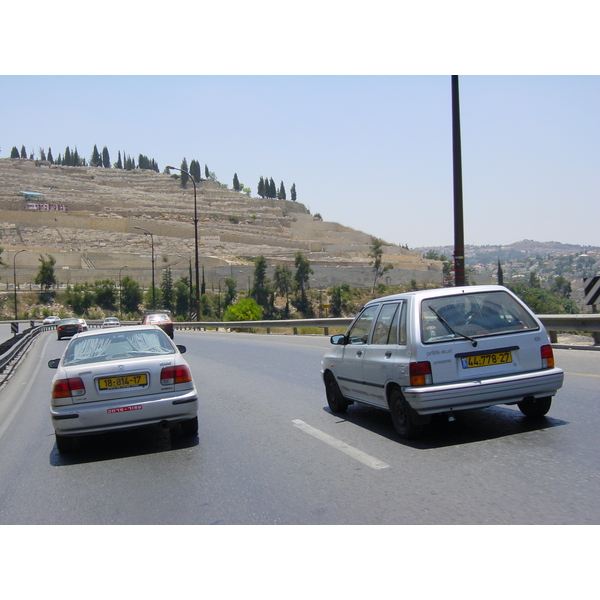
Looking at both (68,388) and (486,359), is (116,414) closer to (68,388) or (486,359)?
(68,388)

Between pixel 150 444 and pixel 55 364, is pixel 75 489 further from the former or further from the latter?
pixel 55 364

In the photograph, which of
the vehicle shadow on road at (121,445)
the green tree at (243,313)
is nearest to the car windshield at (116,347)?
the vehicle shadow on road at (121,445)

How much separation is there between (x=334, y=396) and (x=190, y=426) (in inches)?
84.8

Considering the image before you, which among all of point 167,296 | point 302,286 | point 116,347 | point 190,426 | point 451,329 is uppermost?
point 302,286

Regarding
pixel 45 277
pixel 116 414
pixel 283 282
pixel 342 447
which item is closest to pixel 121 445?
pixel 116 414

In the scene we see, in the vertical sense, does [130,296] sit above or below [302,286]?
below

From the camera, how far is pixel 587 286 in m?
17.0

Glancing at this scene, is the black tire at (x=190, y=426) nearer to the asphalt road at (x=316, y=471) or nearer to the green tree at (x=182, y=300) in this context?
the asphalt road at (x=316, y=471)

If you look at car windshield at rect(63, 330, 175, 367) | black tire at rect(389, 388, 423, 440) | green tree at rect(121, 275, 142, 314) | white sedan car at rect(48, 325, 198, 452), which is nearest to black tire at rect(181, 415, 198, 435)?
white sedan car at rect(48, 325, 198, 452)

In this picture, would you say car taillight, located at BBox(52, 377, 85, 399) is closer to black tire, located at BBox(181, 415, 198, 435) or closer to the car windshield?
the car windshield

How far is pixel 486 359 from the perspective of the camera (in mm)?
6887

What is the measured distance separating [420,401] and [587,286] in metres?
12.1

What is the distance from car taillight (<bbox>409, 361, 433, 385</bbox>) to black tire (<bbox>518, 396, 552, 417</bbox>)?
1.33m

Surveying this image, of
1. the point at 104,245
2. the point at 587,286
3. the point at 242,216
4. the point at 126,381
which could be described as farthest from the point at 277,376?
the point at 242,216
